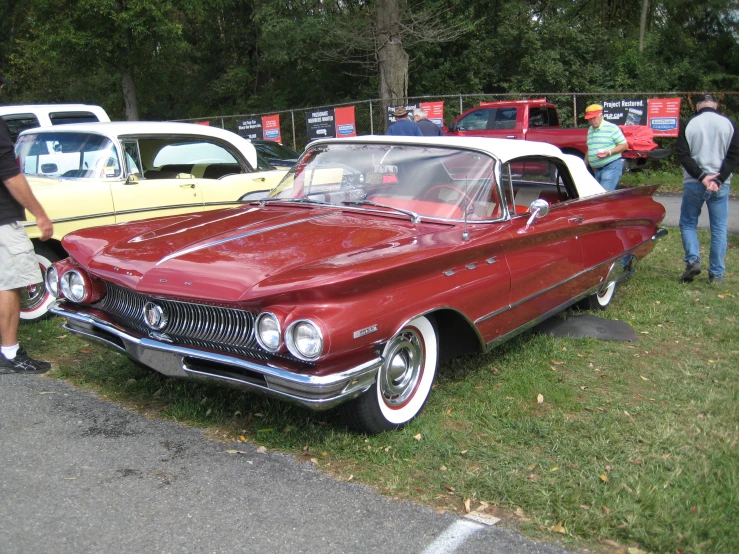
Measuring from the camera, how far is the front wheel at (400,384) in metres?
3.55

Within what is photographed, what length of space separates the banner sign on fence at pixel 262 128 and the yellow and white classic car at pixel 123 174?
1371 cm

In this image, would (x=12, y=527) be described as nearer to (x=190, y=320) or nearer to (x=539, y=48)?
(x=190, y=320)

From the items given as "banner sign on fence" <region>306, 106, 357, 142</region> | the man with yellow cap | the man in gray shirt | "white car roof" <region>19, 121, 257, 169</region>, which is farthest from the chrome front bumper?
"banner sign on fence" <region>306, 106, 357, 142</region>

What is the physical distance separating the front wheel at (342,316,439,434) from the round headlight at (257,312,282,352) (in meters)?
0.55

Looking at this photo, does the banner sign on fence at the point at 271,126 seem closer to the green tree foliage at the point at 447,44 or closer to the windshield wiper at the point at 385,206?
the green tree foliage at the point at 447,44

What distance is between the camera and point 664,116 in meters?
15.4

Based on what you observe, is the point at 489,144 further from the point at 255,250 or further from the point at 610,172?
the point at 610,172

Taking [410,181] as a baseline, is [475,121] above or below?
above

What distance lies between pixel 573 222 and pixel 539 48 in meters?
18.7

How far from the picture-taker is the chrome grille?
11.1 feet

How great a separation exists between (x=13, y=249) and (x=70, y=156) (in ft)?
7.00

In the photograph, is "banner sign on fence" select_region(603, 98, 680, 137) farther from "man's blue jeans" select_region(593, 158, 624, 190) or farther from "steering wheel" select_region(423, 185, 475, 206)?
"steering wheel" select_region(423, 185, 475, 206)

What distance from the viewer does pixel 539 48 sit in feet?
72.3

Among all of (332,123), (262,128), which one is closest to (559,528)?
(332,123)
